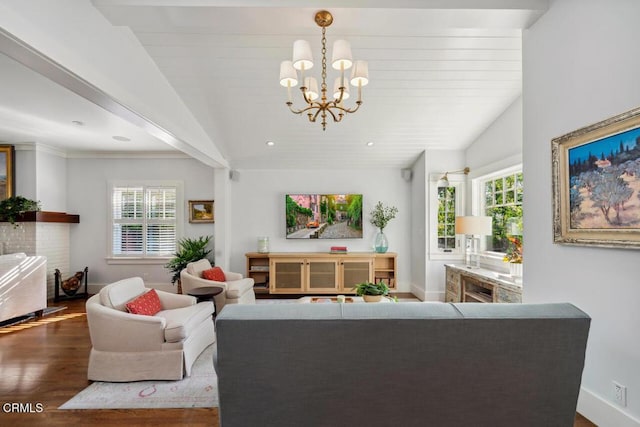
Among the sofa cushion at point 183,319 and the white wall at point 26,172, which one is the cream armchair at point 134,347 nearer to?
the sofa cushion at point 183,319

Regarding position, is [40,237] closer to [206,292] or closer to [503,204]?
[206,292]

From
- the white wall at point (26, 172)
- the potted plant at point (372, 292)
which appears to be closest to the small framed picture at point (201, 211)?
the white wall at point (26, 172)

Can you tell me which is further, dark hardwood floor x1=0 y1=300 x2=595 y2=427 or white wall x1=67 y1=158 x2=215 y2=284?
white wall x1=67 y1=158 x2=215 y2=284

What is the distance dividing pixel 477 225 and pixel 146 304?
381 cm

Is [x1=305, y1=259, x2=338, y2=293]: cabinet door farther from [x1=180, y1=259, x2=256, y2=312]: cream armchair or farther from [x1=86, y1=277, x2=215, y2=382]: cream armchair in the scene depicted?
[x1=86, y1=277, x2=215, y2=382]: cream armchair

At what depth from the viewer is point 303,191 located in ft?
18.7

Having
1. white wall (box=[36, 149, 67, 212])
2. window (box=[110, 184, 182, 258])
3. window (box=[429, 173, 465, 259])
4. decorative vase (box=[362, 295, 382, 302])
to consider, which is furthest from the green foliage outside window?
white wall (box=[36, 149, 67, 212])

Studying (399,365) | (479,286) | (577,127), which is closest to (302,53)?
(577,127)

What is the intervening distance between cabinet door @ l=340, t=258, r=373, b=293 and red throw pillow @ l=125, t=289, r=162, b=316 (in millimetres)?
2869

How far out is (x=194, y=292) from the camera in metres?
3.66

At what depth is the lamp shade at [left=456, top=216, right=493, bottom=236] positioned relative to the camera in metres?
Answer: 3.96

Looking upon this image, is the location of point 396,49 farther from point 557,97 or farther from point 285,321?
point 285,321

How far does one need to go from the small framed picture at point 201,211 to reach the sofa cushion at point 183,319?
2.66m

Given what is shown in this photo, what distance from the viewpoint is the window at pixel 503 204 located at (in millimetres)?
3870
